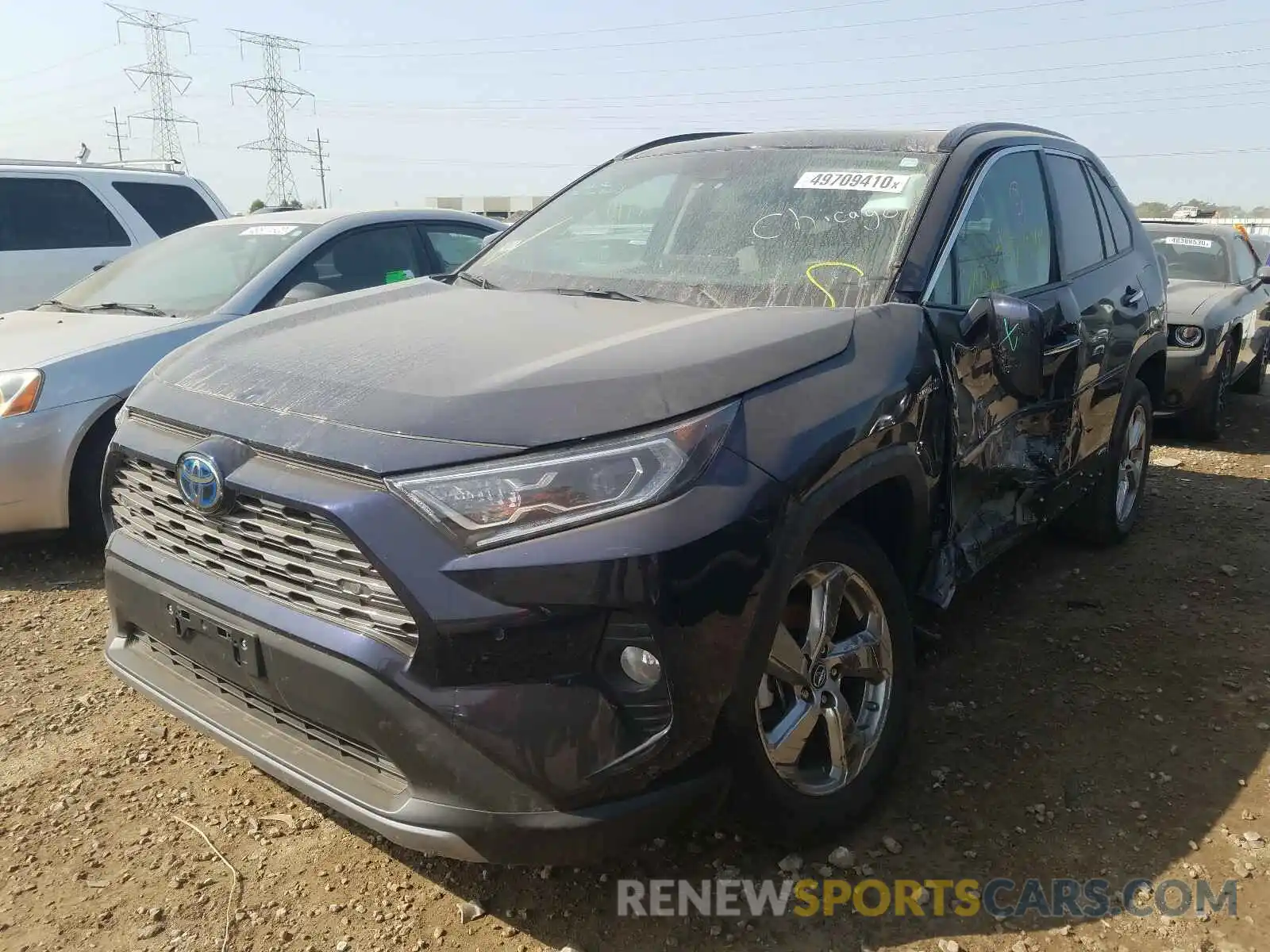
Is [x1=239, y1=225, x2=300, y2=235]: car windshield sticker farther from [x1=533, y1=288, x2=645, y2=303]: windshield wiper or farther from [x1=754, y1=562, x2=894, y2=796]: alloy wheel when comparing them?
[x1=754, y1=562, x2=894, y2=796]: alloy wheel

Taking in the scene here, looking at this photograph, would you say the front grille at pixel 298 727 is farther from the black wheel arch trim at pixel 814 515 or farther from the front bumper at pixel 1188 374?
the front bumper at pixel 1188 374

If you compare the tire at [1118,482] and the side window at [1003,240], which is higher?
the side window at [1003,240]

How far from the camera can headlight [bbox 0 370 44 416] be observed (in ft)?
13.9

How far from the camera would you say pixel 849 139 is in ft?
10.9

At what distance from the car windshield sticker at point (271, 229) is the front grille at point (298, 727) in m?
3.44

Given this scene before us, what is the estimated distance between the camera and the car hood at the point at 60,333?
444 centimetres

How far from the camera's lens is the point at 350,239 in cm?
547

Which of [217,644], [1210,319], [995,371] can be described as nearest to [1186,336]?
[1210,319]

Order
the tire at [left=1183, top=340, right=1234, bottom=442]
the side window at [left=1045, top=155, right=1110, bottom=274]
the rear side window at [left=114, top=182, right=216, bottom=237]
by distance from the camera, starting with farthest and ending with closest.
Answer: the rear side window at [left=114, top=182, right=216, bottom=237] < the tire at [left=1183, top=340, right=1234, bottom=442] < the side window at [left=1045, top=155, right=1110, bottom=274]

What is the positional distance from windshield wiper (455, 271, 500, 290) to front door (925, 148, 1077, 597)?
1419 mm

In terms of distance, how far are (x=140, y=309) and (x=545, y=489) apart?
13.4ft

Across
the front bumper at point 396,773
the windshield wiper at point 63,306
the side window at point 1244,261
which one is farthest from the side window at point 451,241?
the side window at point 1244,261

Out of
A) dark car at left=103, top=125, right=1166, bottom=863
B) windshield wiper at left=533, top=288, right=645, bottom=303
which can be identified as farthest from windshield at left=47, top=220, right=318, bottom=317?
windshield wiper at left=533, top=288, right=645, bottom=303

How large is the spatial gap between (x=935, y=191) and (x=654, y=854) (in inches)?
81.6
